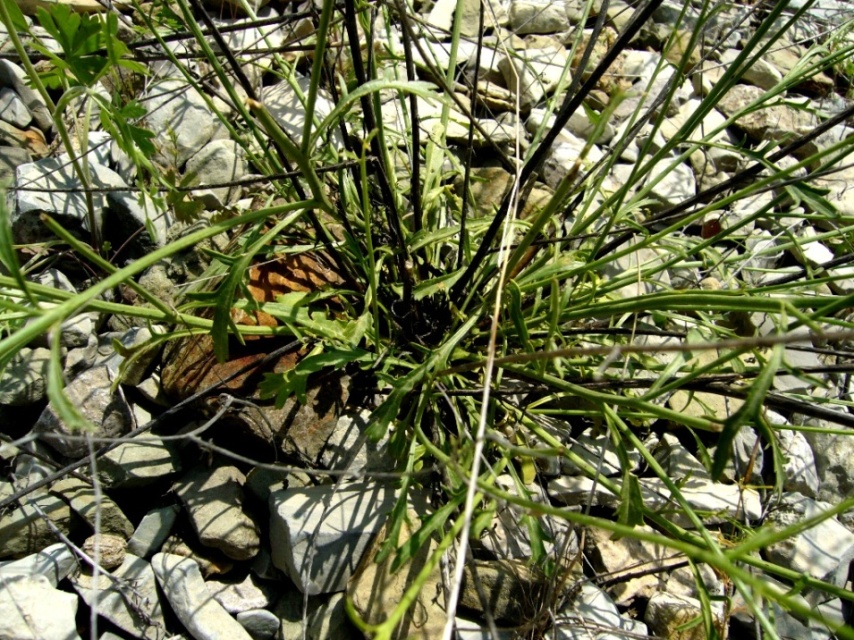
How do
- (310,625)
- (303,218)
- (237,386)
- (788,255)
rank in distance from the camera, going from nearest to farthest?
(310,625) → (237,386) → (303,218) → (788,255)

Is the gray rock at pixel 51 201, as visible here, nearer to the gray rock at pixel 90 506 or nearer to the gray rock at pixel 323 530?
the gray rock at pixel 90 506

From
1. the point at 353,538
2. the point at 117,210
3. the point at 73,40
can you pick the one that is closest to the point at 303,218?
the point at 117,210

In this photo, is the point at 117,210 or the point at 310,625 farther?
the point at 117,210

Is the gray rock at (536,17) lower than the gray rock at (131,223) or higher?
higher

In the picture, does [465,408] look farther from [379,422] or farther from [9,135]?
[9,135]

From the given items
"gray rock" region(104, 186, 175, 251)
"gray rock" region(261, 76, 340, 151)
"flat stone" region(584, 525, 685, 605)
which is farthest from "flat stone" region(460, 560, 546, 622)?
"gray rock" region(261, 76, 340, 151)

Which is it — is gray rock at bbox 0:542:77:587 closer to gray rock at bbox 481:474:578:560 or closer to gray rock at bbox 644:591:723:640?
gray rock at bbox 481:474:578:560

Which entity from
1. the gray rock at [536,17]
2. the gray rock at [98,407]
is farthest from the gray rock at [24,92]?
the gray rock at [536,17]
